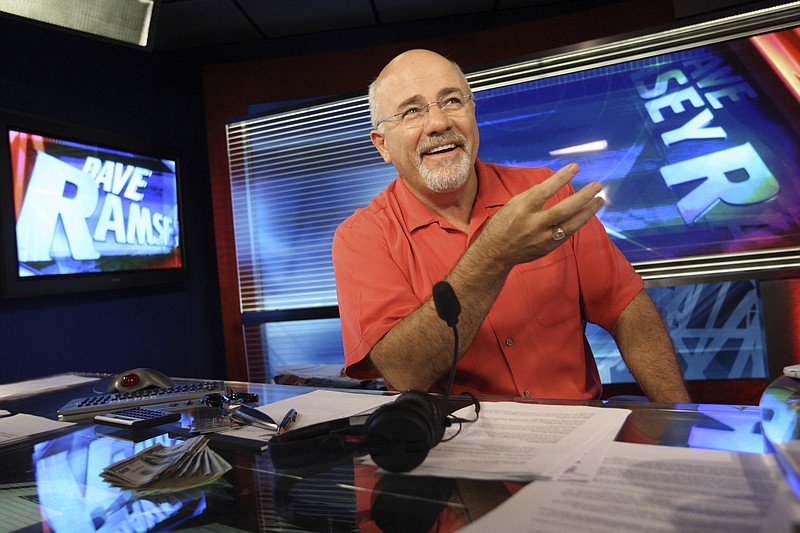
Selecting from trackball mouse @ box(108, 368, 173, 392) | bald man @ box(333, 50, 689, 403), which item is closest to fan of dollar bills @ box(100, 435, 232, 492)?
bald man @ box(333, 50, 689, 403)

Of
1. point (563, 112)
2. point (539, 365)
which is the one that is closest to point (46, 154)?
point (563, 112)

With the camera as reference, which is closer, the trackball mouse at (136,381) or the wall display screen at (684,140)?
the trackball mouse at (136,381)

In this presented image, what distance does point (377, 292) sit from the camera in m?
1.42

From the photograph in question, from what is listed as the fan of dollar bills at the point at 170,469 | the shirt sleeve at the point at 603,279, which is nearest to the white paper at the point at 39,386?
the fan of dollar bills at the point at 170,469

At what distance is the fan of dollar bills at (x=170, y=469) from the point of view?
2.41 ft

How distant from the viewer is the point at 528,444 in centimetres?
74

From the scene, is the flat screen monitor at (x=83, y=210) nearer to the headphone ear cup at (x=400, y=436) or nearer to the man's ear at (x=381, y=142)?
the man's ear at (x=381, y=142)

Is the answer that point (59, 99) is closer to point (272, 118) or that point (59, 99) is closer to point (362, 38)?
point (272, 118)

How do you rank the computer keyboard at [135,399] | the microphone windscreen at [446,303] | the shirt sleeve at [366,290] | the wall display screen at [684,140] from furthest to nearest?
the wall display screen at [684,140], the shirt sleeve at [366,290], the computer keyboard at [135,399], the microphone windscreen at [446,303]

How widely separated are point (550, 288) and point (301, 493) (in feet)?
3.23

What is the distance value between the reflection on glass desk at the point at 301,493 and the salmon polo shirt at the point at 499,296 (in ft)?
1.65

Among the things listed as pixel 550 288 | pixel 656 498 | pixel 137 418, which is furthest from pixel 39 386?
pixel 656 498

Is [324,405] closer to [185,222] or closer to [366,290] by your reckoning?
[366,290]

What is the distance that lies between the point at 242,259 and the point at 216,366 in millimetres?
1059
